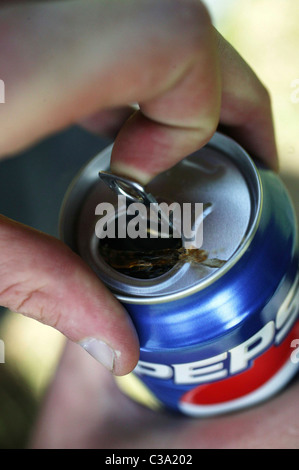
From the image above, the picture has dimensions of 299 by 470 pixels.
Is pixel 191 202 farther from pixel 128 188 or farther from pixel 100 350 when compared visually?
pixel 100 350

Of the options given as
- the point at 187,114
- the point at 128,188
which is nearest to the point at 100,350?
the point at 128,188

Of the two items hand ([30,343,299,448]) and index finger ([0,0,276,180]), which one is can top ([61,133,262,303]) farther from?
hand ([30,343,299,448])

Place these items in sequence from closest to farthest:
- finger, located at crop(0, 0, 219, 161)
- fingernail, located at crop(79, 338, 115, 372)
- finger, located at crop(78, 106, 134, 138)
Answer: finger, located at crop(0, 0, 219, 161) → fingernail, located at crop(79, 338, 115, 372) → finger, located at crop(78, 106, 134, 138)

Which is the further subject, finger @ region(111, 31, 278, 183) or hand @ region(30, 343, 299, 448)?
hand @ region(30, 343, 299, 448)

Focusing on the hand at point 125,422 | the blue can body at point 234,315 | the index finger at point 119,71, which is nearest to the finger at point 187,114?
the index finger at point 119,71

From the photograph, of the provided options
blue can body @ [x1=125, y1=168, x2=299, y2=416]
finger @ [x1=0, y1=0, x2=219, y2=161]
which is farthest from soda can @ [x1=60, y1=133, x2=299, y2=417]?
finger @ [x1=0, y1=0, x2=219, y2=161]

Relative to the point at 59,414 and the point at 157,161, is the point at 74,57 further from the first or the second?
the point at 59,414

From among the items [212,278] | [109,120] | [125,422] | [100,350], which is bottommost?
[125,422]
